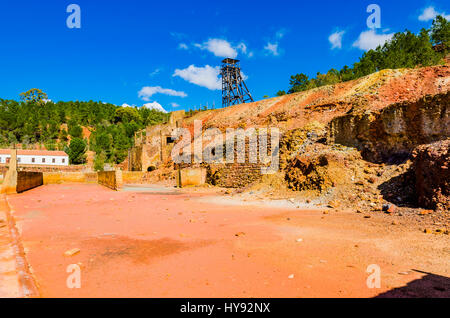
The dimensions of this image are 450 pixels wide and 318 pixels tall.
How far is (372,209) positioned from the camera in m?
8.41

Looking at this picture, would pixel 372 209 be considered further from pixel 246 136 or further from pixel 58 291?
pixel 246 136

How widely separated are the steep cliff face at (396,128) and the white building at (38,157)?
62.8 meters

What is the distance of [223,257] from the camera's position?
433 cm

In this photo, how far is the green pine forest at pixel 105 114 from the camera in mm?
31562

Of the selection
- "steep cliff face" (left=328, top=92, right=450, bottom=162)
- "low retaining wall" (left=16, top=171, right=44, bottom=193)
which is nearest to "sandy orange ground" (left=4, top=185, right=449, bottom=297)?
"steep cliff face" (left=328, top=92, right=450, bottom=162)

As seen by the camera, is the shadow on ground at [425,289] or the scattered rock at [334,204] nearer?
the shadow on ground at [425,289]

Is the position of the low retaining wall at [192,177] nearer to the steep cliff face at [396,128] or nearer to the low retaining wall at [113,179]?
the low retaining wall at [113,179]

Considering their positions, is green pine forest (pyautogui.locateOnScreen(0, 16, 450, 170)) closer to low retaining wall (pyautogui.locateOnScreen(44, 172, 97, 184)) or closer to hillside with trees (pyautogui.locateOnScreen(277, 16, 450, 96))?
hillside with trees (pyautogui.locateOnScreen(277, 16, 450, 96))

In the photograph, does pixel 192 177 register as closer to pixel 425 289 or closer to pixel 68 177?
pixel 68 177

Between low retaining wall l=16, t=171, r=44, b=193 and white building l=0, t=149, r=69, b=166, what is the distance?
134 ft

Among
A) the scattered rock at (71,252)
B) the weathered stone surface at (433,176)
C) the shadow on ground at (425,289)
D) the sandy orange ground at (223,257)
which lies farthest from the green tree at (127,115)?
the shadow on ground at (425,289)
